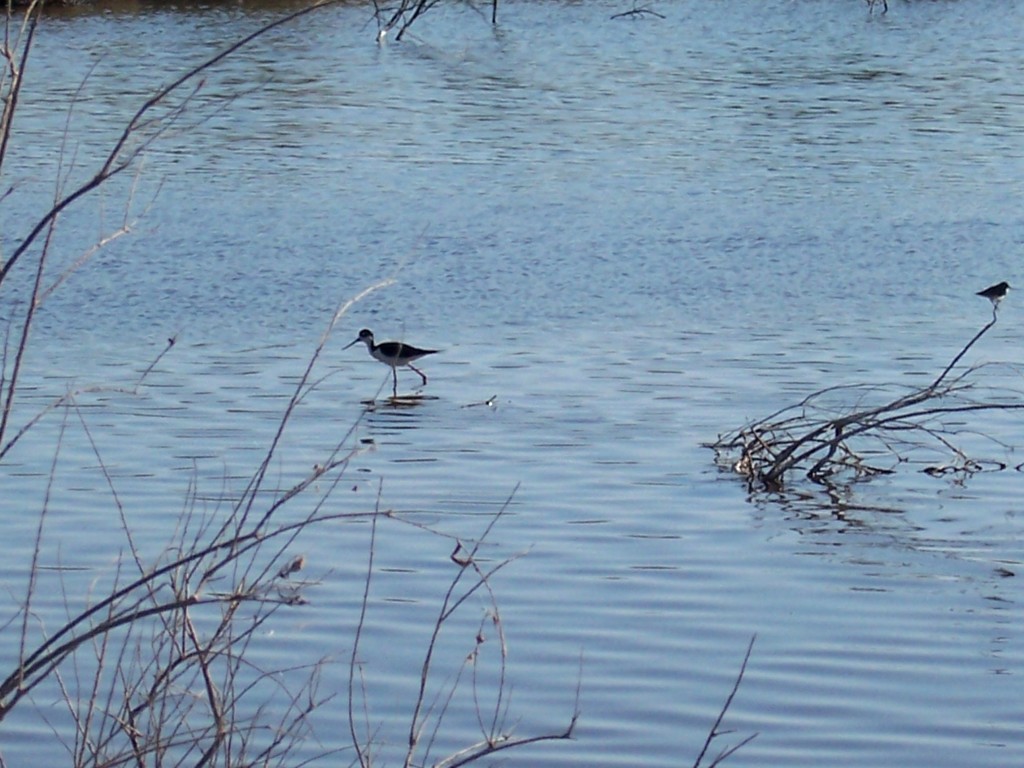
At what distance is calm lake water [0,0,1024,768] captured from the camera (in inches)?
227

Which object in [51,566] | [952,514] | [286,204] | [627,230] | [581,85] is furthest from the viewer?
[581,85]

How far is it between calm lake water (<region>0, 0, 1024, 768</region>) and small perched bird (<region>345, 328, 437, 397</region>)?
0.59 feet

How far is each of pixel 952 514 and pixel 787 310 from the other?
14.8 feet

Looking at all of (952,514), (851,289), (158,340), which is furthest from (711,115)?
(952,514)

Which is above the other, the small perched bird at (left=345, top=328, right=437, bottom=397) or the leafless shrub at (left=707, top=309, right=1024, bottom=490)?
the leafless shrub at (left=707, top=309, right=1024, bottom=490)

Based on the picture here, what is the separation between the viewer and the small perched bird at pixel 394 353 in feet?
32.9

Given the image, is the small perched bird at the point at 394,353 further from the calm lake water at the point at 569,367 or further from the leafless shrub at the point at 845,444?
the leafless shrub at the point at 845,444

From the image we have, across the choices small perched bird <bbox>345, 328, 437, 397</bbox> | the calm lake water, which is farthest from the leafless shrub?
small perched bird <bbox>345, 328, 437, 397</bbox>

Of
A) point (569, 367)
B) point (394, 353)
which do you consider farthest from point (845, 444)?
point (394, 353)

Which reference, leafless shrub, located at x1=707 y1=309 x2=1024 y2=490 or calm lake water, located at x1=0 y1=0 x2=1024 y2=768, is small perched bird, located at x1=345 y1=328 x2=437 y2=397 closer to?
calm lake water, located at x1=0 y1=0 x2=1024 y2=768

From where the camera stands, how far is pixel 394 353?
10039 millimetres

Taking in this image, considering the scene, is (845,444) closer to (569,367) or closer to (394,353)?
(569,367)

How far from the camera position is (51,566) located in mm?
6938

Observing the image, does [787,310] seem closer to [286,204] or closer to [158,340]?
[158,340]
